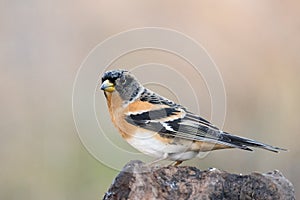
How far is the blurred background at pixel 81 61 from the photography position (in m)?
7.72

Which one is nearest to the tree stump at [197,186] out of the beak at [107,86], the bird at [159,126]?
the bird at [159,126]

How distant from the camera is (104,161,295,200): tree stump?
435 cm

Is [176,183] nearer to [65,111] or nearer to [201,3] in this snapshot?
[65,111]

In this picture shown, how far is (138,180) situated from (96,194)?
3.21m

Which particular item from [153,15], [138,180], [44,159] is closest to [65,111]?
[44,159]

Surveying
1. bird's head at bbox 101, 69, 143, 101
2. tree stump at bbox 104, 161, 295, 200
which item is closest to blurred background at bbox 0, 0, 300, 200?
bird's head at bbox 101, 69, 143, 101

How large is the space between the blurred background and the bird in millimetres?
2501

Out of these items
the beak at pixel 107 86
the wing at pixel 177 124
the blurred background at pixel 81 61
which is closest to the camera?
the wing at pixel 177 124

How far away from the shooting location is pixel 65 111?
8.27 metres

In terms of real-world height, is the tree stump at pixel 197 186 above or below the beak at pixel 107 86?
below

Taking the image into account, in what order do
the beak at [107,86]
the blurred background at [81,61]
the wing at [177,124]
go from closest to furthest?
the wing at [177,124], the beak at [107,86], the blurred background at [81,61]

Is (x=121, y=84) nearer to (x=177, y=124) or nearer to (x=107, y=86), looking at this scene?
(x=107, y=86)

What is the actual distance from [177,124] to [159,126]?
13 centimetres

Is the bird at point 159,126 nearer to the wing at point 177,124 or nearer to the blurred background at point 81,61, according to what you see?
the wing at point 177,124
